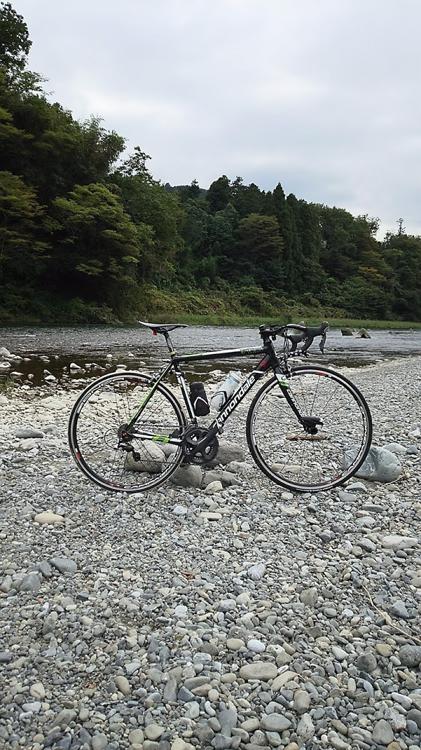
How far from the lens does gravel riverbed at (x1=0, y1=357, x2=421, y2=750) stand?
1974 millimetres

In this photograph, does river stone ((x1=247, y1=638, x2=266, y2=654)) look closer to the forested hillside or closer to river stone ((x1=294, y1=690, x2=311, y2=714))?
river stone ((x1=294, y1=690, x2=311, y2=714))

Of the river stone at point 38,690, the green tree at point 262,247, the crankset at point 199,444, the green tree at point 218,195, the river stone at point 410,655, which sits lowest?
the river stone at point 38,690

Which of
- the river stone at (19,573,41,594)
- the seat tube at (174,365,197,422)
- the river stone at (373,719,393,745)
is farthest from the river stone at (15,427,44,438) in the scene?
the river stone at (373,719,393,745)

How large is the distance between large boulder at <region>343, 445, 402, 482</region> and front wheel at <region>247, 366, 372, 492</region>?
20cm

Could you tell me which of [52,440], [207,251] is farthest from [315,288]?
[52,440]

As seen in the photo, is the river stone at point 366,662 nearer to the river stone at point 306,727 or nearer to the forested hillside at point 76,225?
the river stone at point 306,727

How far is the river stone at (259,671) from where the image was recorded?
2199mm

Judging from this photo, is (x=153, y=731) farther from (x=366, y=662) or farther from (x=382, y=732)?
(x=366, y=662)

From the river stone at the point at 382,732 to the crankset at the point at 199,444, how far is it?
2.41 m

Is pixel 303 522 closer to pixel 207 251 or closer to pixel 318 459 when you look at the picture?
pixel 318 459

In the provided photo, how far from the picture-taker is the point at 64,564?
304cm

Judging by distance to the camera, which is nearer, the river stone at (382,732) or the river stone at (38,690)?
the river stone at (382,732)

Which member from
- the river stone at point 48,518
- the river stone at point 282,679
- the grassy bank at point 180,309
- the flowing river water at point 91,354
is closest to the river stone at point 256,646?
the river stone at point 282,679

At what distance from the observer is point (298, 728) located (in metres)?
1.95
